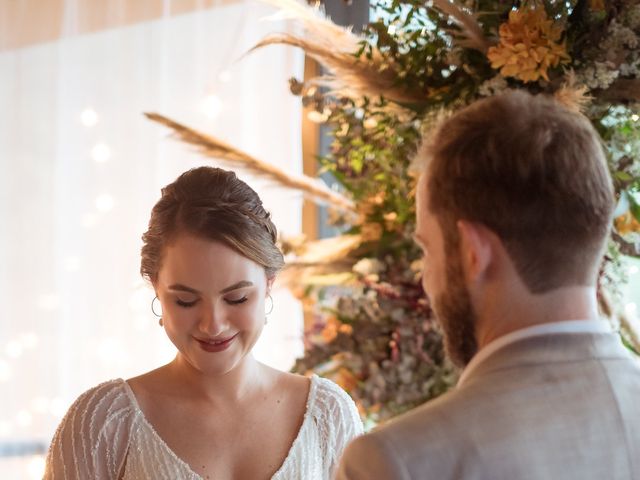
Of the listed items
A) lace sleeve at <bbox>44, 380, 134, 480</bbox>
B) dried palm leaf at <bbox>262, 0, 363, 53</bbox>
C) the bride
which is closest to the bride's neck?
the bride

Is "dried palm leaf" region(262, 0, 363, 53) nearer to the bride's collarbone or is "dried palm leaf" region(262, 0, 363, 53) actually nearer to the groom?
the bride's collarbone

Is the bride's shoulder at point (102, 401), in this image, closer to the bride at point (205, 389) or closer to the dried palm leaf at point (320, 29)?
the bride at point (205, 389)

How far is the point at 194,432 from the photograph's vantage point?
1.90 meters

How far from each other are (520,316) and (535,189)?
0.47 feet

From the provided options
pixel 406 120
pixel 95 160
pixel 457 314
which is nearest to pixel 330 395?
pixel 406 120

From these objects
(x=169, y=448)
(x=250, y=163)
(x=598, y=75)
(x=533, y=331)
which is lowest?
(x=169, y=448)

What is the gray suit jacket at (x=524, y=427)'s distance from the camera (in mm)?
1094

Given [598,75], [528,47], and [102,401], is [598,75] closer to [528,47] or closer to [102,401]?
[528,47]

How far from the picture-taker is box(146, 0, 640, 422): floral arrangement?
2045 mm

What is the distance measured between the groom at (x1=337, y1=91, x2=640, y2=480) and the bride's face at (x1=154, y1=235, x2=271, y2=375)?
66 cm

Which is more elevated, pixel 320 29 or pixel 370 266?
pixel 320 29

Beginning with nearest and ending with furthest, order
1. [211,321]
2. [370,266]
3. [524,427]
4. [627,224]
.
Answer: [524,427], [211,321], [627,224], [370,266]

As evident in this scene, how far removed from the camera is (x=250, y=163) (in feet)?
7.97

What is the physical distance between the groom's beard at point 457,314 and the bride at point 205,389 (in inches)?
25.6
